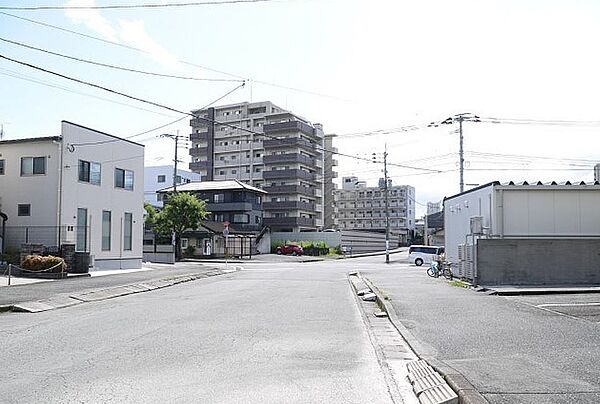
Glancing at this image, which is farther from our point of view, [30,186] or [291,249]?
[291,249]

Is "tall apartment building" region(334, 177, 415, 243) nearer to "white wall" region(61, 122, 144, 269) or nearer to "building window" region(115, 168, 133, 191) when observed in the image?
"white wall" region(61, 122, 144, 269)

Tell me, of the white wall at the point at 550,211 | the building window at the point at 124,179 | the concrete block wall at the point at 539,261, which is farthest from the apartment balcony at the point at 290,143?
the concrete block wall at the point at 539,261

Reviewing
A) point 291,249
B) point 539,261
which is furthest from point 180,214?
point 539,261

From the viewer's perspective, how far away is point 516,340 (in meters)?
10.0

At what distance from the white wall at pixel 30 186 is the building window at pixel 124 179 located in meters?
5.49

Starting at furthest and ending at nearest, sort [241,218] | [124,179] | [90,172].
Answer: [241,218] < [124,179] < [90,172]

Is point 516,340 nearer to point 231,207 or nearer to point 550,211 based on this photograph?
point 550,211

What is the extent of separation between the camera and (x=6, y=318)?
46.0ft

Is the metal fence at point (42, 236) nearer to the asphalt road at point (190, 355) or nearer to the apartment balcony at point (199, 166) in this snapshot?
the asphalt road at point (190, 355)

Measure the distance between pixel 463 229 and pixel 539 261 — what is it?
602cm

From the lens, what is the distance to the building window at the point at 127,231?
36.3 meters

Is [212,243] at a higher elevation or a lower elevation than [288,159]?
lower

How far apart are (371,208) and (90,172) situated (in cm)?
8922

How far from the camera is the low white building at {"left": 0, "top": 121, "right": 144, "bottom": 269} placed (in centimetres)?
3030
